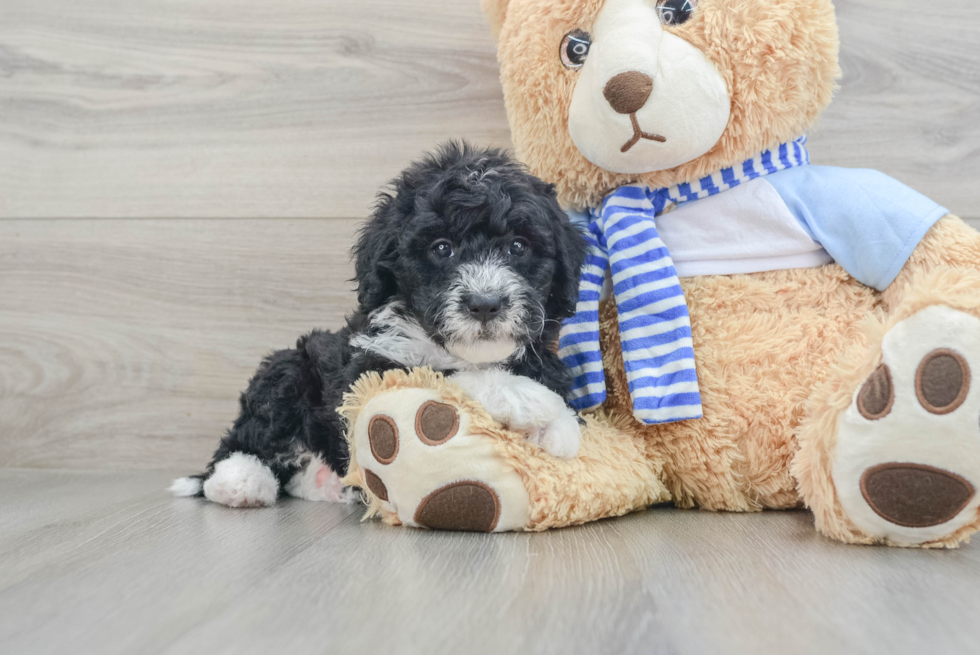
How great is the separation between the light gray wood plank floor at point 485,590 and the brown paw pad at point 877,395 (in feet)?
0.71

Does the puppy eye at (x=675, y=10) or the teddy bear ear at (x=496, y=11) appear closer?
the puppy eye at (x=675, y=10)

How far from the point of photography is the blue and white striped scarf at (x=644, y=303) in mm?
1400

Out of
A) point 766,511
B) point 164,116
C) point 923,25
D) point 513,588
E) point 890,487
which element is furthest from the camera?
point 164,116

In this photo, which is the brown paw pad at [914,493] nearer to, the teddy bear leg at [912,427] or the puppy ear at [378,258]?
the teddy bear leg at [912,427]

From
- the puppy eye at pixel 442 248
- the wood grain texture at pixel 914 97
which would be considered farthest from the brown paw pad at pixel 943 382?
the wood grain texture at pixel 914 97

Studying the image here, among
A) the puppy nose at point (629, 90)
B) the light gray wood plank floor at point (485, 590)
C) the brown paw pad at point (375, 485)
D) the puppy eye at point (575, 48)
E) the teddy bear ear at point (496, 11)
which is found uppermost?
the teddy bear ear at point (496, 11)

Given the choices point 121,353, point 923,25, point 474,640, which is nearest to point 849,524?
point 474,640

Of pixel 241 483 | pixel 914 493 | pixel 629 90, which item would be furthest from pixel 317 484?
pixel 914 493

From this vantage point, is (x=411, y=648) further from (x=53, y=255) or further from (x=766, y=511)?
(x=53, y=255)

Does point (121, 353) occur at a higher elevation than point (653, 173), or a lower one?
lower

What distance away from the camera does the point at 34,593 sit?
101 cm

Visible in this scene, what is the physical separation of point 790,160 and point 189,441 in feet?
5.82

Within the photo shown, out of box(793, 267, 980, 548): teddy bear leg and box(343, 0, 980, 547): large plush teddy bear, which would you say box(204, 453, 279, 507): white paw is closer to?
box(343, 0, 980, 547): large plush teddy bear

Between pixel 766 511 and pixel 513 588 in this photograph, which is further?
pixel 766 511
